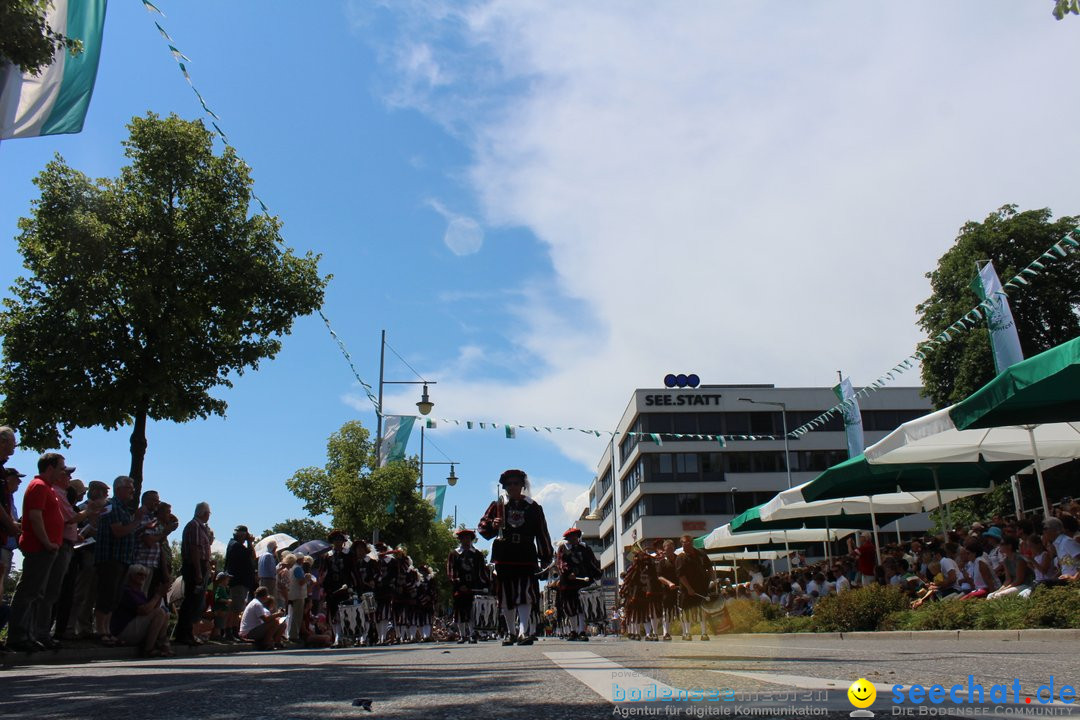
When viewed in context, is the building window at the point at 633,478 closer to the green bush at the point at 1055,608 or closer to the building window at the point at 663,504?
the building window at the point at 663,504

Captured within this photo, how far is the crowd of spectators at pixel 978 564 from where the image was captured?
11.6 metres

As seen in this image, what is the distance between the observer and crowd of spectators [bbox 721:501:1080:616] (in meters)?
11.6

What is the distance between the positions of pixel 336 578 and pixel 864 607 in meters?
9.09

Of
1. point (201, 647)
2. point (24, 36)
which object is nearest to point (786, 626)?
point (201, 647)

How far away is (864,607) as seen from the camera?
44.9 ft

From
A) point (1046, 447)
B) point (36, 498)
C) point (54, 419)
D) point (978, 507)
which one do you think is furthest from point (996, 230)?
point (36, 498)

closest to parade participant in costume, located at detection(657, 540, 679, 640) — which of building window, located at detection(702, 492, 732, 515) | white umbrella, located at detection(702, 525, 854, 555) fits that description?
→ white umbrella, located at detection(702, 525, 854, 555)

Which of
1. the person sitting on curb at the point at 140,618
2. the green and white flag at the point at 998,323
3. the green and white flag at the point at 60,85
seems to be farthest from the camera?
the green and white flag at the point at 998,323

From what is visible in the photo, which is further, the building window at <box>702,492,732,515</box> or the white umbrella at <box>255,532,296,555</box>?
the building window at <box>702,492,732,515</box>

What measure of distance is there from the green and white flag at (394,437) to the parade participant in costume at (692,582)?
2054 centimetres

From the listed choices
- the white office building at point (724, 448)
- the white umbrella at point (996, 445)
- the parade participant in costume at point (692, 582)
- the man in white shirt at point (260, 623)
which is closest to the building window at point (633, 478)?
the white office building at point (724, 448)

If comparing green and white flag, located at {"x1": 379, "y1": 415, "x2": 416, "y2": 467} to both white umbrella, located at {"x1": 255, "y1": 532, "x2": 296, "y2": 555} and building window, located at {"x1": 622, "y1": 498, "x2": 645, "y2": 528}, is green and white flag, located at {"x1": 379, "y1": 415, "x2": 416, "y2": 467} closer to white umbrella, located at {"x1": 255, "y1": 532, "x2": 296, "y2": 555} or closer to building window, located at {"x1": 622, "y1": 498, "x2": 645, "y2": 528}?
white umbrella, located at {"x1": 255, "y1": 532, "x2": 296, "y2": 555}

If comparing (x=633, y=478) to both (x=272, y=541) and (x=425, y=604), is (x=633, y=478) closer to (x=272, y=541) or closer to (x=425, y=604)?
(x=425, y=604)

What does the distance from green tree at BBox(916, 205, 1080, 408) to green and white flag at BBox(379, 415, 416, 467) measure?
74.6 ft
